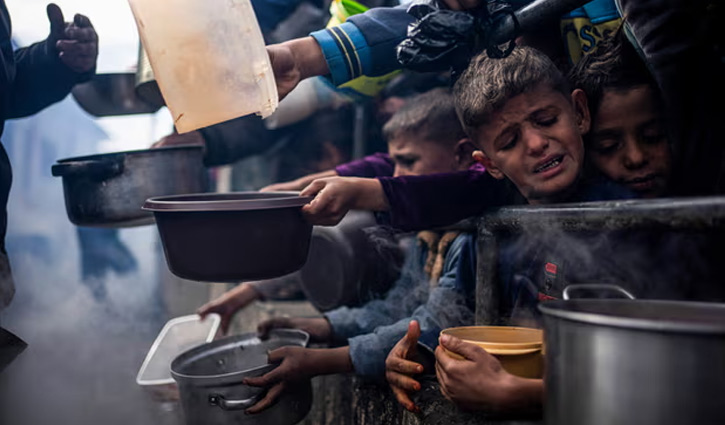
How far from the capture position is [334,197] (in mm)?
1854

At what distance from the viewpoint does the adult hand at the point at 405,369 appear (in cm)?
174

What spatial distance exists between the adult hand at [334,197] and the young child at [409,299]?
1.90 feet

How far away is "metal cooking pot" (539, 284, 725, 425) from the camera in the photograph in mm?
872

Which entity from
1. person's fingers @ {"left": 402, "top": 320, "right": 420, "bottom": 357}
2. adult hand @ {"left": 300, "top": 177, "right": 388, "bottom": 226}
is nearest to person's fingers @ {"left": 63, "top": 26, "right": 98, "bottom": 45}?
adult hand @ {"left": 300, "top": 177, "right": 388, "bottom": 226}

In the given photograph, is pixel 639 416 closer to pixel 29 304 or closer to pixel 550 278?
pixel 550 278

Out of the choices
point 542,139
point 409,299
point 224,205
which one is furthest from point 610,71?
point 409,299

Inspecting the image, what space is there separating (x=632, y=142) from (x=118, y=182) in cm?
218

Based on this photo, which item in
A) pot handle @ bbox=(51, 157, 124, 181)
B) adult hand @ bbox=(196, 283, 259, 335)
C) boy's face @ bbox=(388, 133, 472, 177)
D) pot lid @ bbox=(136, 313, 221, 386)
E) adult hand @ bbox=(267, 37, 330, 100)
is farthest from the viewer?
adult hand @ bbox=(196, 283, 259, 335)

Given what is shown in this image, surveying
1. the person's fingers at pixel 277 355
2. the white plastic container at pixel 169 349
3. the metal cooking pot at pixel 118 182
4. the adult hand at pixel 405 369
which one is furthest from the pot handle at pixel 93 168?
the adult hand at pixel 405 369

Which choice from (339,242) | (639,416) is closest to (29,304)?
(339,242)

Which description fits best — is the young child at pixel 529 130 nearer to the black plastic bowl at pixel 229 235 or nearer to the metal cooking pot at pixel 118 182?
the black plastic bowl at pixel 229 235

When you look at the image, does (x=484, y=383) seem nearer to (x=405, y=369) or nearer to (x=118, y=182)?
(x=405, y=369)

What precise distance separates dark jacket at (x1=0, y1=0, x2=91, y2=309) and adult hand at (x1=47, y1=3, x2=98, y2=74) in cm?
4

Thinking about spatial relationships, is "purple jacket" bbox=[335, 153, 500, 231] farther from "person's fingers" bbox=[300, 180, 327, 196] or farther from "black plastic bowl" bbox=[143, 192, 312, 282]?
"black plastic bowl" bbox=[143, 192, 312, 282]
